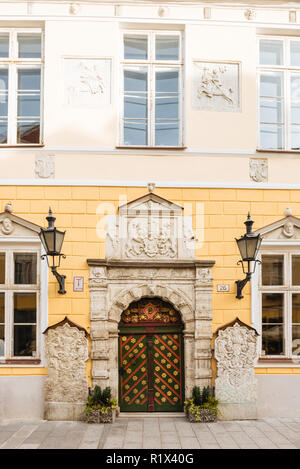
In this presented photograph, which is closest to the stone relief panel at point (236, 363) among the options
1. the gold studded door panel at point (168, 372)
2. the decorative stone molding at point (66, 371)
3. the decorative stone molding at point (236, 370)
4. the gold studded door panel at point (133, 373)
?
the decorative stone molding at point (236, 370)

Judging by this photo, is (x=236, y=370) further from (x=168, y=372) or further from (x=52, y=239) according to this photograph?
(x=52, y=239)

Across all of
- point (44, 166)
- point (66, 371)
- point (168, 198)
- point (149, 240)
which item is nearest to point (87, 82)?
point (44, 166)

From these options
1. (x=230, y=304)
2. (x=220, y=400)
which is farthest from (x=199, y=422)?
(x=230, y=304)

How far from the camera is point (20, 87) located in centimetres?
823

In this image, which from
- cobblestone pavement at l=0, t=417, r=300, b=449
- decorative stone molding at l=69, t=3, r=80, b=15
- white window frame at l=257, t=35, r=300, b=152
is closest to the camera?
cobblestone pavement at l=0, t=417, r=300, b=449

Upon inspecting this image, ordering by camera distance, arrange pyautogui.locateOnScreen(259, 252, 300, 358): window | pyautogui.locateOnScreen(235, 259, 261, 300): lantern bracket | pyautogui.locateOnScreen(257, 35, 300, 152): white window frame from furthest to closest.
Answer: pyautogui.locateOnScreen(257, 35, 300, 152): white window frame, pyautogui.locateOnScreen(259, 252, 300, 358): window, pyautogui.locateOnScreen(235, 259, 261, 300): lantern bracket

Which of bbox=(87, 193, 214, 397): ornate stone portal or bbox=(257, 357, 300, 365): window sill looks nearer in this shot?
bbox=(87, 193, 214, 397): ornate stone portal

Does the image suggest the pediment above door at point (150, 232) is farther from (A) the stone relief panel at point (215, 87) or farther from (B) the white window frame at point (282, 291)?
(A) the stone relief panel at point (215, 87)

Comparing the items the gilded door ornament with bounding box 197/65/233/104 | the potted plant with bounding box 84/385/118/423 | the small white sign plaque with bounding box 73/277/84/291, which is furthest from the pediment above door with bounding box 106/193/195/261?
the potted plant with bounding box 84/385/118/423

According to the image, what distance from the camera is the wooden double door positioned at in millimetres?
7844

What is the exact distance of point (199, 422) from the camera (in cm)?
738

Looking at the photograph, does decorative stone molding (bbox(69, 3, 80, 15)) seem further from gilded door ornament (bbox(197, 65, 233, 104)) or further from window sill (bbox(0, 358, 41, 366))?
window sill (bbox(0, 358, 41, 366))

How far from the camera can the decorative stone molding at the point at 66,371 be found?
7.50m

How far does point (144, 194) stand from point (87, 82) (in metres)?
2.11
